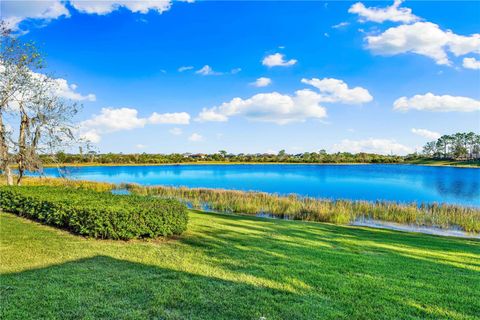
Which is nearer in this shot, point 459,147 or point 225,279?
point 225,279

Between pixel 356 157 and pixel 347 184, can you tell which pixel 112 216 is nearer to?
pixel 347 184

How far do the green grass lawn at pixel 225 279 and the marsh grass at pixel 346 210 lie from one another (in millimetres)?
9349

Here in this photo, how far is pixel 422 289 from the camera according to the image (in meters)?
5.54

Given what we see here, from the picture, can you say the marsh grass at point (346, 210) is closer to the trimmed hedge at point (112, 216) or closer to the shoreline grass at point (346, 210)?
the shoreline grass at point (346, 210)

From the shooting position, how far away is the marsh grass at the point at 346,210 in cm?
1730

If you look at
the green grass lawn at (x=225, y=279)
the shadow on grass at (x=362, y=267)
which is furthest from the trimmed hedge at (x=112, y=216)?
the shadow on grass at (x=362, y=267)

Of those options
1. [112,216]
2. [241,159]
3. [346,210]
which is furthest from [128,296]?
[241,159]

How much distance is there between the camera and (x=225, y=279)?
5562 mm

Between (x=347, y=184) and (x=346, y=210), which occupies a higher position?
(x=346, y=210)

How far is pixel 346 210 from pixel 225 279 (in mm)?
14734

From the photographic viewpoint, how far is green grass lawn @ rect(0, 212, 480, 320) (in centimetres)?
439

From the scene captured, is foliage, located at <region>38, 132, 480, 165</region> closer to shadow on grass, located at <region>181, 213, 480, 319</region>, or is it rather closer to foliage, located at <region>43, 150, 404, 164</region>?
foliage, located at <region>43, 150, 404, 164</region>

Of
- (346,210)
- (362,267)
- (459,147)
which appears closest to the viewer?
(362,267)

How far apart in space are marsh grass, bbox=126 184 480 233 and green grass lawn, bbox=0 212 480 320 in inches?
368
